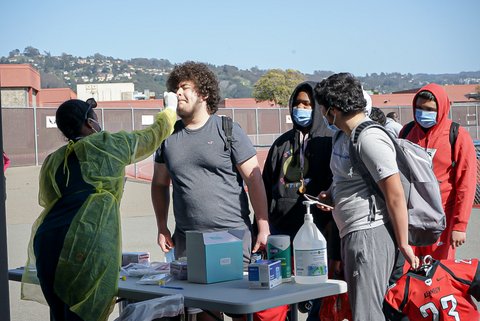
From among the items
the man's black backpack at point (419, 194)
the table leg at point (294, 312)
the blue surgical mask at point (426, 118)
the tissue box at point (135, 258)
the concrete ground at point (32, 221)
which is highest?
the blue surgical mask at point (426, 118)

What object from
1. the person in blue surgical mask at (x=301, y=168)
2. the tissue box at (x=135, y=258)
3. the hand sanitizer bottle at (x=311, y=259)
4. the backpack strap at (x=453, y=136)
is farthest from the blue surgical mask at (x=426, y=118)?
the tissue box at (x=135, y=258)

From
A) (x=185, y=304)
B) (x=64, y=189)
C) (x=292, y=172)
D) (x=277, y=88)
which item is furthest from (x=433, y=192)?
(x=277, y=88)

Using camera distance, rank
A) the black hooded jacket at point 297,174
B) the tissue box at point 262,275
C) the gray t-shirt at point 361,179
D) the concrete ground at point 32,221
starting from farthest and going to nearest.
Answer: the concrete ground at point 32,221 < the black hooded jacket at point 297,174 < the gray t-shirt at point 361,179 < the tissue box at point 262,275

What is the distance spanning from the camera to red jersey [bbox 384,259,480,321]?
14.0 feet

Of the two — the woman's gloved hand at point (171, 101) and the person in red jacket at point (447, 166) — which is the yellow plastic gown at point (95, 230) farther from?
the person in red jacket at point (447, 166)

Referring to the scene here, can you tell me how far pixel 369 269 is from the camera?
418 cm

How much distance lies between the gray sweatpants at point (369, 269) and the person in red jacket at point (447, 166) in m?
1.05

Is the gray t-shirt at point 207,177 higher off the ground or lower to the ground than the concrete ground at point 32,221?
higher

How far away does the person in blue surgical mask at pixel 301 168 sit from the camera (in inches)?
199

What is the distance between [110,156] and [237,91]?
160 metres

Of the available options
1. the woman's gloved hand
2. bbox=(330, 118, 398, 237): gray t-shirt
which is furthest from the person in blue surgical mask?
the woman's gloved hand

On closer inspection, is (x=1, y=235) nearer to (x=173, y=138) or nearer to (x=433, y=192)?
(x=173, y=138)

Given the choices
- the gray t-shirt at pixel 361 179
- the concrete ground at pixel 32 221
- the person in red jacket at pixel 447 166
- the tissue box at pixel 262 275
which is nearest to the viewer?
the tissue box at pixel 262 275

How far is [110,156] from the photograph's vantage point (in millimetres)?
4074
